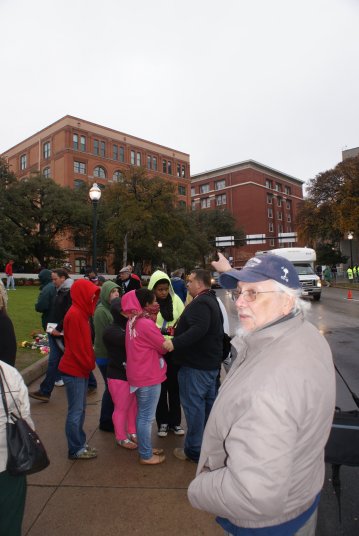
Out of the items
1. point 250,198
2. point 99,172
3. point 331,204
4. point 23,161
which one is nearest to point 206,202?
point 250,198

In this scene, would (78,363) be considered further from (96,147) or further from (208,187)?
(208,187)

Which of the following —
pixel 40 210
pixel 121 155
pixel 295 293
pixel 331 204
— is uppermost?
pixel 121 155

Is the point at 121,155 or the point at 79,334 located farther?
the point at 121,155

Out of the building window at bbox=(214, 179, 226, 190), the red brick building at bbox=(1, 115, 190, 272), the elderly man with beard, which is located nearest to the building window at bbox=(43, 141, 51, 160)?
the red brick building at bbox=(1, 115, 190, 272)

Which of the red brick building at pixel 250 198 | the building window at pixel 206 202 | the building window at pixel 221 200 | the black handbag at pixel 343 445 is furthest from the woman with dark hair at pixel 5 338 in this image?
the building window at pixel 206 202

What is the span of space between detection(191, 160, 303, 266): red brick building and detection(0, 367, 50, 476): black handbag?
69.8m

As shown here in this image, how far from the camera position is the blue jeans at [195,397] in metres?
3.64

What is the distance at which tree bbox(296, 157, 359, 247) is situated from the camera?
119 feet

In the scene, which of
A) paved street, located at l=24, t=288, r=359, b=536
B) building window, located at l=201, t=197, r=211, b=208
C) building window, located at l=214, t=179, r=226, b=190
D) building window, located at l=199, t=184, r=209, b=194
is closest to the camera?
paved street, located at l=24, t=288, r=359, b=536

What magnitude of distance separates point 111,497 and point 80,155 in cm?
5289

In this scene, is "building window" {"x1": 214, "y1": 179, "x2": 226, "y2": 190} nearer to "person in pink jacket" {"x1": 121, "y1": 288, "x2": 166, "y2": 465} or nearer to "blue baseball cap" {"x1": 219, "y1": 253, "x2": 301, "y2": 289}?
"person in pink jacket" {"x1": 121, "y1": 288, "x2": 166, "y2": 465}

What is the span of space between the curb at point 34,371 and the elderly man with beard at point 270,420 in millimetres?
5503

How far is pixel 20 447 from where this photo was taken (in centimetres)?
209

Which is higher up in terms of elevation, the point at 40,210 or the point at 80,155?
the point at 80,155
